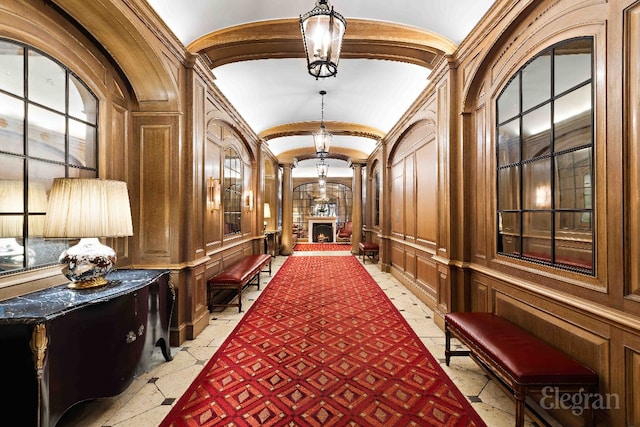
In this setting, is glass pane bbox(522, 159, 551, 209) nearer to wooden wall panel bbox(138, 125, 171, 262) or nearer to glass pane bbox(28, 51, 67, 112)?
wooden wall panel bbox(138, 125, 171, 262)

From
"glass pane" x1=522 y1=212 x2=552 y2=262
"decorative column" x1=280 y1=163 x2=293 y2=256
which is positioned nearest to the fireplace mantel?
"decorative column" x1=280 y1=163 x2=293 y2=256

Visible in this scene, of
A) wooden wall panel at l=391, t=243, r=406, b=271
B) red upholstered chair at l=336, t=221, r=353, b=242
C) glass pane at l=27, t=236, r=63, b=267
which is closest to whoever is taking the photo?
glass pane at l=27, t=236, r=63, b=267

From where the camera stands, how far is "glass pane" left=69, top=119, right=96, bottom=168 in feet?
8.68

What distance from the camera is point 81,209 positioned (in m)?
2.05

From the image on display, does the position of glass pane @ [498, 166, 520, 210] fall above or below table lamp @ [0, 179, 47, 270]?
above

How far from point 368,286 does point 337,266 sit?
239 centimetres

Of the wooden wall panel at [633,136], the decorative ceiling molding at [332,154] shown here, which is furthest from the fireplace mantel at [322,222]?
the wooden wall panel at [633,136]

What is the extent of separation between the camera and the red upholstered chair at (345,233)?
50.3ft

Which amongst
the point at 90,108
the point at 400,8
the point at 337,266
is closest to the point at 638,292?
the point at 400,8

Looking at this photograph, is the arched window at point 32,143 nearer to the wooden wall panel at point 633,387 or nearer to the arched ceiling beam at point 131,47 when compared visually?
the arched ceiling beam at point 131,47

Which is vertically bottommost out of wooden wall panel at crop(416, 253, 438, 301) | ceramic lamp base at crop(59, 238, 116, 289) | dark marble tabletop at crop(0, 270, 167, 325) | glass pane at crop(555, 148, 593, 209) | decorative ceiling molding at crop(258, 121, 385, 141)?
wooden wall panel at crop(416, 253, 438, 301)

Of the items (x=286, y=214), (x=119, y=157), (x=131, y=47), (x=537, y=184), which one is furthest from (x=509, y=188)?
(x=286, y=214)

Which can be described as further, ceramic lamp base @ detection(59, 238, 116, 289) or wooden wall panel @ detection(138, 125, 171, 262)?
wooden wall panel @ detection(138, 125, 171, 262)

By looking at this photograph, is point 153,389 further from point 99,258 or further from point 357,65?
point 357,65
